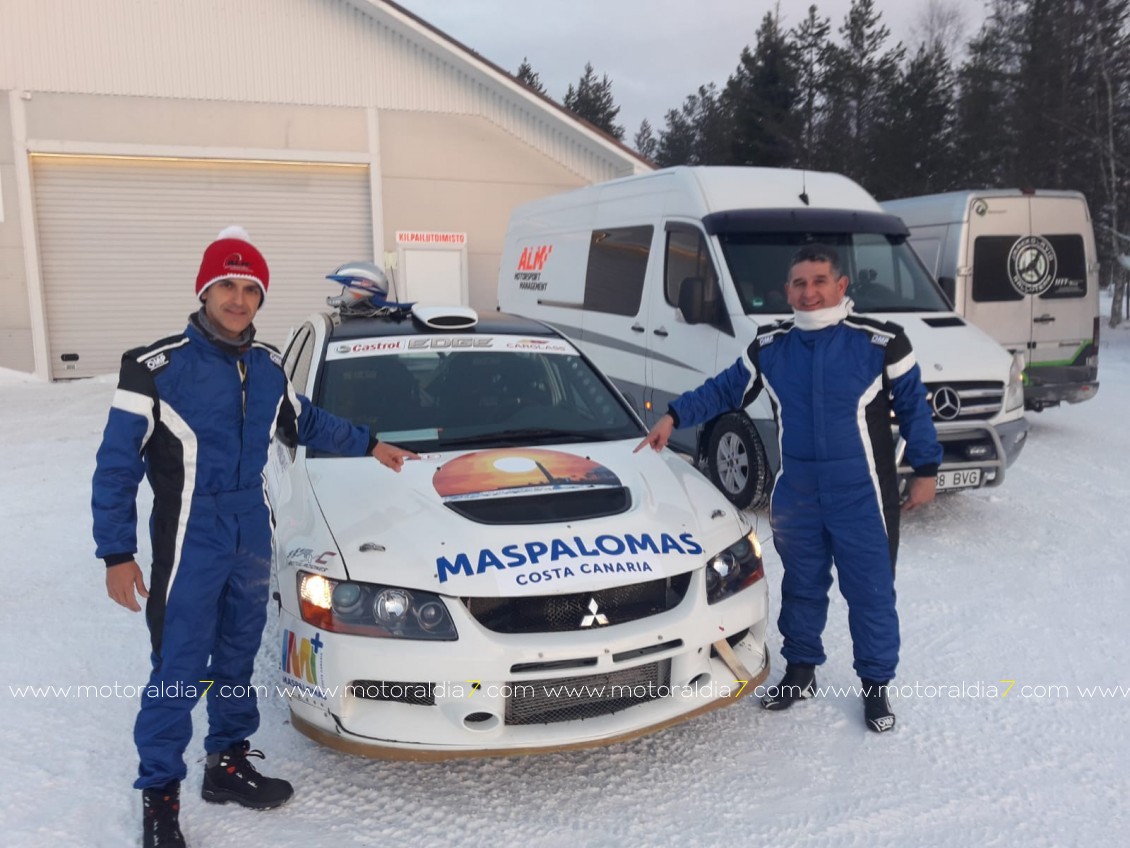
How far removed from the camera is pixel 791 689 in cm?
376

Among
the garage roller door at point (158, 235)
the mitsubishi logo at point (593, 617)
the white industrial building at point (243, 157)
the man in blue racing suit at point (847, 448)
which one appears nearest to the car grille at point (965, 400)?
the man in blue racing suit at point (847, 448)

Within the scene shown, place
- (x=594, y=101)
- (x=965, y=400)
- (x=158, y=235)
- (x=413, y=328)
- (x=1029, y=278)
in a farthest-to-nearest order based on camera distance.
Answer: (x=594, y=101), (x=158, y=235), (x=1029, y=278), (x=965, y=400), (x=413, y=328)

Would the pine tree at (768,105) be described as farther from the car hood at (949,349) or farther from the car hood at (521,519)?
the car hood at (521,519)

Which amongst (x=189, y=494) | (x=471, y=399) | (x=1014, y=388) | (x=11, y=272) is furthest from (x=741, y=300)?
(x=11, y=272)

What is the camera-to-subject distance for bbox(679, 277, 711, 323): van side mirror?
6.43 m

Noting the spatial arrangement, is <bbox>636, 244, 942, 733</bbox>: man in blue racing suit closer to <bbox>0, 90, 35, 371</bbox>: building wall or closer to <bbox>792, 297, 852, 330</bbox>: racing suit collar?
<bbox>792, 297, 852, 330</bbox>: racing suit collar

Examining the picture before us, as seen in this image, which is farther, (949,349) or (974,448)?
(949,349)

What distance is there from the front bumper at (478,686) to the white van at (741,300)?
9.86 feet

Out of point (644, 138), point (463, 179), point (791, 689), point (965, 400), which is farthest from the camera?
point (644, 138)

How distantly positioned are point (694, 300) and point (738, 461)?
1174 mm

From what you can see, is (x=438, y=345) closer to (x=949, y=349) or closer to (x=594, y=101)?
Result: (x=949, y=349)

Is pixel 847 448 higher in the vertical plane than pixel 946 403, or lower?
higher

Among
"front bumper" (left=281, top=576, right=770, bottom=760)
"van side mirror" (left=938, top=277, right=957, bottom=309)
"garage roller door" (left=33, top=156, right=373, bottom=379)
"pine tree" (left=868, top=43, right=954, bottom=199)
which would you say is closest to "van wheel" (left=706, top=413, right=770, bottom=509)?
"front bumper" (left=281, top=576, right=770, bottom=760)

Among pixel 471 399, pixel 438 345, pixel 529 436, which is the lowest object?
pixel 529 436
